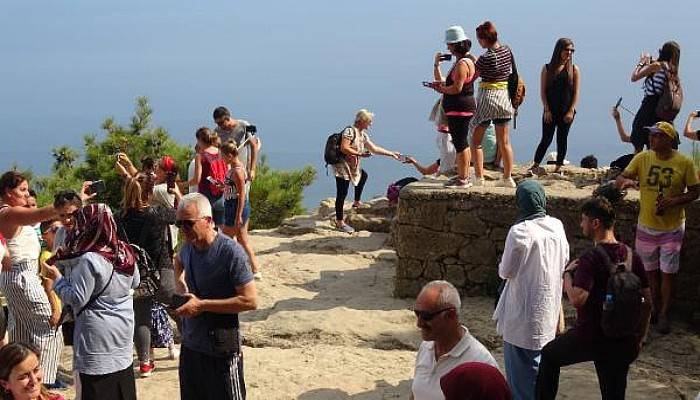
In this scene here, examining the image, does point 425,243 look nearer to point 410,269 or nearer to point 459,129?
point 410,269

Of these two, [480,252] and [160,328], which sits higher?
[480,252]

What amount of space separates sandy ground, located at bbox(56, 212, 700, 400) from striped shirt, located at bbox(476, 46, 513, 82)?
2257 millimetres

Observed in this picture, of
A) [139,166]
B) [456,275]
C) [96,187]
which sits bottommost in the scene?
[456,275]

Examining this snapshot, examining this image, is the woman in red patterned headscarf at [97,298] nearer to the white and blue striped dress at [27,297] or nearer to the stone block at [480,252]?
the white and blue striped dress at [27,297]

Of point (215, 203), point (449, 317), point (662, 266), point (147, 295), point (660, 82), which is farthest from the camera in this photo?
point (215, 203)

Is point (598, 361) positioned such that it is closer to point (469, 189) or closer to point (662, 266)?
point (662, 266)

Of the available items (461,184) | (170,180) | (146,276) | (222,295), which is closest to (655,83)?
(461,184)

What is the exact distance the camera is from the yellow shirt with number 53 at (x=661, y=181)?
6.36 metres

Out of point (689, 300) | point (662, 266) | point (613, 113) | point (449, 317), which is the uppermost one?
point (613, 113)

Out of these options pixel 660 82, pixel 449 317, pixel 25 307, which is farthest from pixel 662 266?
pixel 25 307

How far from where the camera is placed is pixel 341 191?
10766 mm

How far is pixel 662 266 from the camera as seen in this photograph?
6.65 metres

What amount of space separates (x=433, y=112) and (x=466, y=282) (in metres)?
2.99

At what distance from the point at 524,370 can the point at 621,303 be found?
865mm
